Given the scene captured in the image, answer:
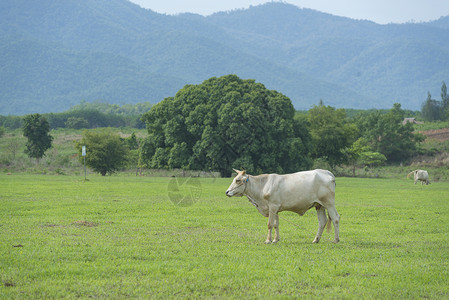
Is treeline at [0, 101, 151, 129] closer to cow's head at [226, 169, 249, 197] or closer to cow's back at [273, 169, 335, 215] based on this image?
cow's head at [226, 169, 249, 197]

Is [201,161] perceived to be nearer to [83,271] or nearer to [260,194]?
[260,194]

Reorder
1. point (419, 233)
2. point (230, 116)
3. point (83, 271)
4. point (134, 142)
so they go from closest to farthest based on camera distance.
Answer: point (83, 271) < point (419, 233) < point (230, 116) < point (134, 142)

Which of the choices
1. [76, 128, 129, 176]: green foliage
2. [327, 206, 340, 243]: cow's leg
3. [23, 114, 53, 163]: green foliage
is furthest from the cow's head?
[23, 114, 53, 163]: green foliage

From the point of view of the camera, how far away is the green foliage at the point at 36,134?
8025cm

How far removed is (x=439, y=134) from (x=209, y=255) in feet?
361

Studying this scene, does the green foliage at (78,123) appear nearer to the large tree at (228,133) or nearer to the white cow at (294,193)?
the large tree at (228,133)

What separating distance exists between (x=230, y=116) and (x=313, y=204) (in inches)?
1817

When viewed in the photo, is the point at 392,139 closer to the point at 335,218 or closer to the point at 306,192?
the point at 335,218

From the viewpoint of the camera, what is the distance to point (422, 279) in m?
11.8

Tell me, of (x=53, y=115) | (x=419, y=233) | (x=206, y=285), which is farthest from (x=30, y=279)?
(x=53, y=115)

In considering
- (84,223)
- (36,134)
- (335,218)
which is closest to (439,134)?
(36,134)

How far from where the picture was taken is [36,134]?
8081 cm

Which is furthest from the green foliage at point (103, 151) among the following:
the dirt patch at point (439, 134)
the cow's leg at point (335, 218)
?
the dirt patch at point (439, 134)

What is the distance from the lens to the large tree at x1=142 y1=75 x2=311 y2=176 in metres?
61.9
